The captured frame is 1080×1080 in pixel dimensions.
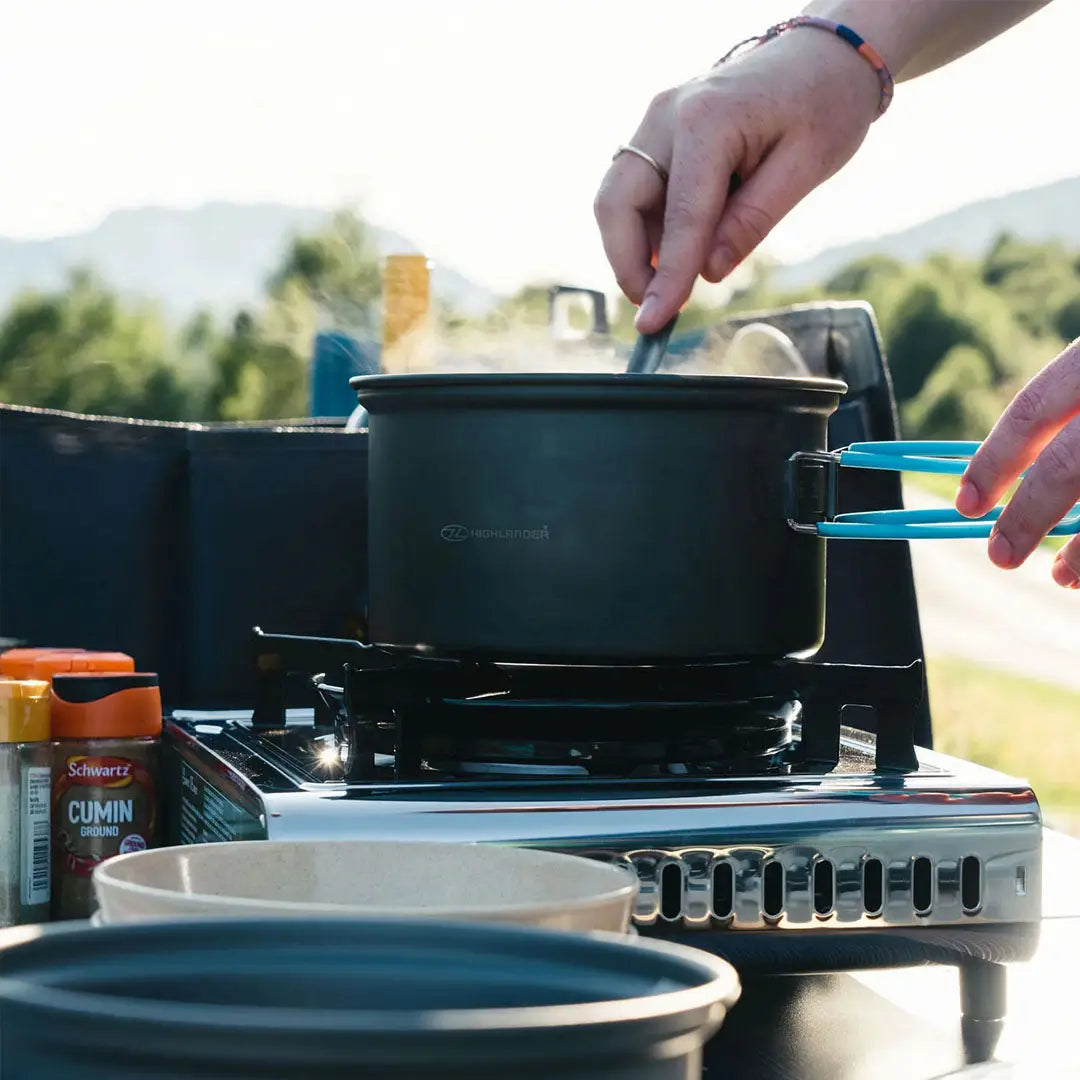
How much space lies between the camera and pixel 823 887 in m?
0.86

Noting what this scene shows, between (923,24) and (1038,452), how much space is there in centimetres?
57

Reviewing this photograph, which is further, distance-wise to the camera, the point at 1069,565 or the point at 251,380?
the point at 251,380

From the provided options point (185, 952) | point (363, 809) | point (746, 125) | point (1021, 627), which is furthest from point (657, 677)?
point (1021, 627)

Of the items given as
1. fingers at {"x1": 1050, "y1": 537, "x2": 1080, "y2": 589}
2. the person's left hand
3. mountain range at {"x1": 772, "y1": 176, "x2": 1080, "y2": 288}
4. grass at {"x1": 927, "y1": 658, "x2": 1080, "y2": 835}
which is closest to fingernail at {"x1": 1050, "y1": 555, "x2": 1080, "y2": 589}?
fingers at {"x1": 1050, "y1": 537, "x2": 1080, "y2": 589}

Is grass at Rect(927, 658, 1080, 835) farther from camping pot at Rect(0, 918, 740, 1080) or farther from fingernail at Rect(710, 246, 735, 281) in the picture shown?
camping pot at Rect(0, 918, 740, 1080)

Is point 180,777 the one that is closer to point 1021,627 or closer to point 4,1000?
point 4,1000

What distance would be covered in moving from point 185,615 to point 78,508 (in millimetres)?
134

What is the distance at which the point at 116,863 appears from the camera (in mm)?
432

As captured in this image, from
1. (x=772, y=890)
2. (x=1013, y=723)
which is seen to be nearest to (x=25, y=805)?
(x=772, y=890)

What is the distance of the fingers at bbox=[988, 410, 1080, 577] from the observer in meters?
0.89

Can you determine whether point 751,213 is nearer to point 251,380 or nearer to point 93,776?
point 93,776

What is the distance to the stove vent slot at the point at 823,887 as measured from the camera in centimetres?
85

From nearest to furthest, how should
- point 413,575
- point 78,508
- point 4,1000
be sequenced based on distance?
1. point 4,1000
2. point 413,575
3. point 78,508

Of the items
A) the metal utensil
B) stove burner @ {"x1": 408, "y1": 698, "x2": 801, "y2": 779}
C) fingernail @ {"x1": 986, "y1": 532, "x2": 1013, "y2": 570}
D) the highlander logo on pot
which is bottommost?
stove burner @ {"x1": 408, "y1": 698, "x2": 801, "y2": 779}
